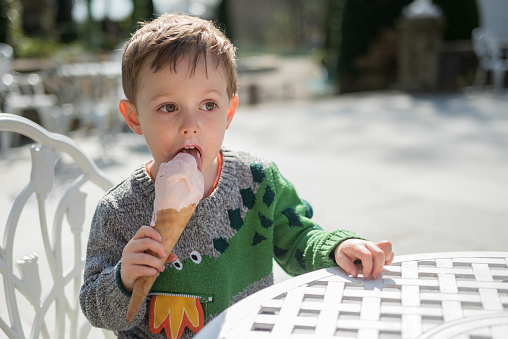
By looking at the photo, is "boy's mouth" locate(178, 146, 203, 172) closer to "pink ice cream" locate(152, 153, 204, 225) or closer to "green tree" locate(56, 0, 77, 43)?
"pink ice cream" locate(152, 153, 204, 225)

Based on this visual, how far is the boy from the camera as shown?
1.17 metres

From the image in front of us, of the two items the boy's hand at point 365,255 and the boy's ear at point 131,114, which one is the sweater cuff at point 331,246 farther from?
the boy's ear at point 131,114

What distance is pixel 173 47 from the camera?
1.18 metres

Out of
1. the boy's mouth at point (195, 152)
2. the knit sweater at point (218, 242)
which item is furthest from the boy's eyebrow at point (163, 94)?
the knit sweater at point (218, 242)

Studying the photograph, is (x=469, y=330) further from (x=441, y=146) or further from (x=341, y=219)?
(x=441, y=146)

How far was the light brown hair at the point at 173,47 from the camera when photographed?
118 centimetres

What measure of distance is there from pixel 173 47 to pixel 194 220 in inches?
17.5

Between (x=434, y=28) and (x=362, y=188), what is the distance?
735 cm

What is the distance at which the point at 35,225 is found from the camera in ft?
12.0

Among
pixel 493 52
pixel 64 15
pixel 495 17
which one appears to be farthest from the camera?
pixel 64 15

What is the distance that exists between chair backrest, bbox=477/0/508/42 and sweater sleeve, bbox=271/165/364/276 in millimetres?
14113

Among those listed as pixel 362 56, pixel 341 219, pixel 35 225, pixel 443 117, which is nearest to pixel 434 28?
pixel 362 56

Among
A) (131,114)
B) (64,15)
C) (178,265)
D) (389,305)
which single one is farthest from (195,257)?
(64,15)

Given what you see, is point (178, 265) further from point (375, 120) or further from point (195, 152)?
point (375, 120)
